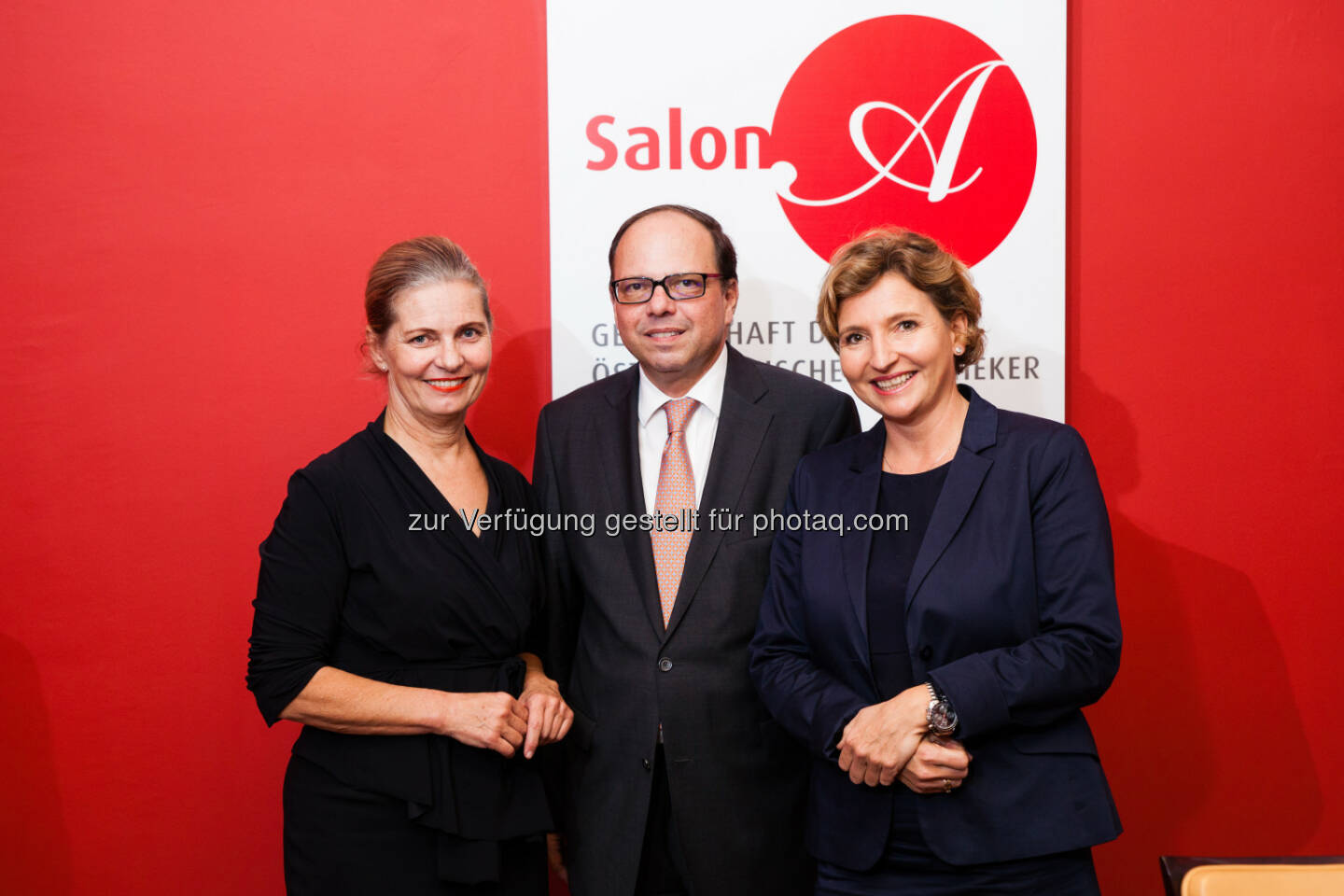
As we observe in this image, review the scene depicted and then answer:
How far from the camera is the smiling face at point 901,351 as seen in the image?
1.97 metres

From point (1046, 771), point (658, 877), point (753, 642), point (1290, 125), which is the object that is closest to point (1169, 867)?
point (1046, 771)

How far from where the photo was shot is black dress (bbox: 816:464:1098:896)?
1.79 m

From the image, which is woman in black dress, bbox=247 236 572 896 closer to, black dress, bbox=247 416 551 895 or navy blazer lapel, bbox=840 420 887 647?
black dress, bbox=247 416 551 895

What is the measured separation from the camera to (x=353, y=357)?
2.91 metres

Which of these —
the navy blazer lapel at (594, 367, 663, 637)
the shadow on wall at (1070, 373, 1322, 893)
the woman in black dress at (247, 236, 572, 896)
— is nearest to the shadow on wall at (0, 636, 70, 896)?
the woman in black dress at (247, 236, 572, 896)

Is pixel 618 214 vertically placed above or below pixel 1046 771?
above

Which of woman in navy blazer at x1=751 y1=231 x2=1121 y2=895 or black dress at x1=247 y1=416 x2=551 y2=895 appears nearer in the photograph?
woman in navy blazer at x1=751 y1=231 x2=1121 y2=895

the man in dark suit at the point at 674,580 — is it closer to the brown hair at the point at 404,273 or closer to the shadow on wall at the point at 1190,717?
the brown hair at the point at 404,273

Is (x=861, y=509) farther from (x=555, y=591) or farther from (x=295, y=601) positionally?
(x=295, y=601)

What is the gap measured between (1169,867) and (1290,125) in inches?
93.5

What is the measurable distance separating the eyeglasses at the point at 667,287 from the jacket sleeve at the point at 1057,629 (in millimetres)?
857

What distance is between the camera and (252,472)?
2.90m

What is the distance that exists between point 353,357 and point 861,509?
1.63m

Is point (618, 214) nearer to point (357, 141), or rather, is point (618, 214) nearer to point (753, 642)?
point (357, 141)
